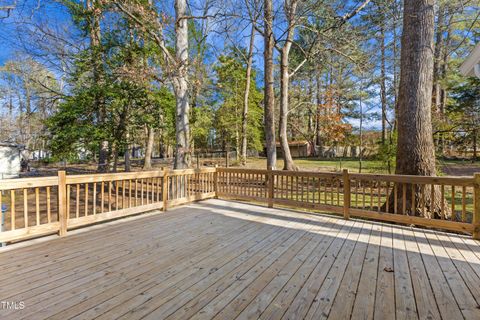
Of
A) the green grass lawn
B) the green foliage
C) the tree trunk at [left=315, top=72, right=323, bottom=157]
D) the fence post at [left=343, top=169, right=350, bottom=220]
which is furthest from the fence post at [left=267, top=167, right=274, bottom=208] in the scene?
the green foliage

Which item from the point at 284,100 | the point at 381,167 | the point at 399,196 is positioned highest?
the point at 284,100

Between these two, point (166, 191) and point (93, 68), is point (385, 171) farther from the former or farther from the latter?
point (93, 68)

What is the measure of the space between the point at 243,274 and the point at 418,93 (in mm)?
4484

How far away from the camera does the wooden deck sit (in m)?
1.83

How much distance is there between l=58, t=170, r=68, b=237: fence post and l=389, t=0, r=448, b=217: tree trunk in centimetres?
564

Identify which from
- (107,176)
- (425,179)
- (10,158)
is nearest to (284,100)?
(425,179)

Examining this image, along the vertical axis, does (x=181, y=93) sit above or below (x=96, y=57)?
below

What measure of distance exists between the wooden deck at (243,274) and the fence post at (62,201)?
0.78ft

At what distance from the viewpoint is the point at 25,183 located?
3.07 m

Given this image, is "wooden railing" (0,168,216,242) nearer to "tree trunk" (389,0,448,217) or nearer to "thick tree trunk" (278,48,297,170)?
"thick tree trunk" (278,48,297,170)

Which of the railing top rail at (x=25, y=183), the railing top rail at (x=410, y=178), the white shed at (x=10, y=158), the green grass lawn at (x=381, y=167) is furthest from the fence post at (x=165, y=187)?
the white shed at (x=10, y=158)

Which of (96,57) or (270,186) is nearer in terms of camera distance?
(270,186)

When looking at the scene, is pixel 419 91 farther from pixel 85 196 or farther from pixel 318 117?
pixel 318 117

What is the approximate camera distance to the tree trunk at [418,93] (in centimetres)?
438
